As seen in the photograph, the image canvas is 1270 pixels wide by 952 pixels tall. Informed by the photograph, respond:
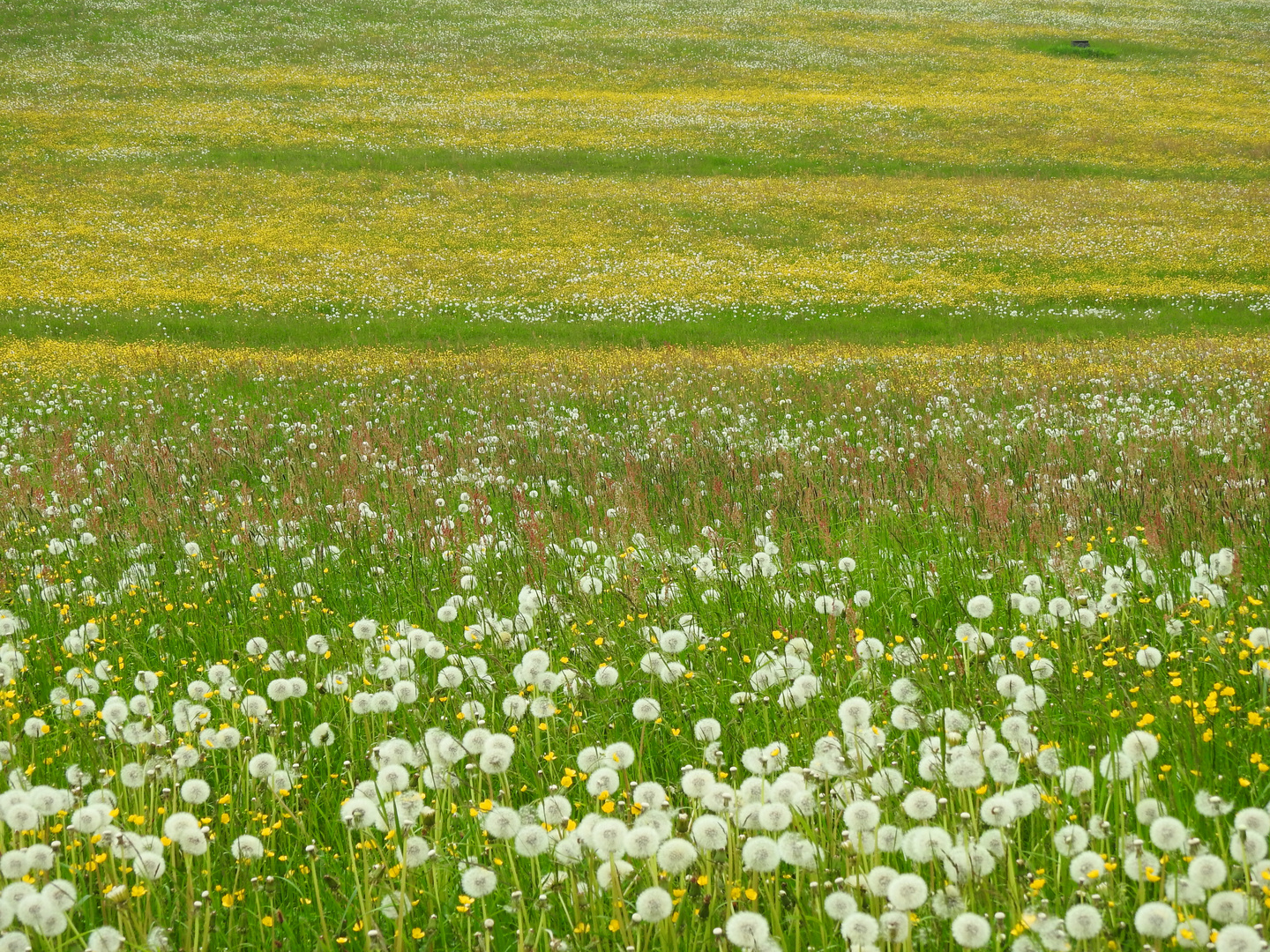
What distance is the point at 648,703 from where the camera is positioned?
3129 mm

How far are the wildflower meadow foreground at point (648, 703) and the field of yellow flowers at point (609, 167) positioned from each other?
15499 millimetres

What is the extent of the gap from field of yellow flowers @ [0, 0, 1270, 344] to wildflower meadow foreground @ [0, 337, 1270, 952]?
1550 cm

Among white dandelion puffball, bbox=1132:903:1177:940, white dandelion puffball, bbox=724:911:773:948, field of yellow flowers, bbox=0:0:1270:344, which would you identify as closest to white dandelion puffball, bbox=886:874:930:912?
white dandelion puffball, bbox=724:911:773:948

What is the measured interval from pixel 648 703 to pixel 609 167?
37805mm

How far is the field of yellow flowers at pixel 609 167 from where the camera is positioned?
25.4 meters

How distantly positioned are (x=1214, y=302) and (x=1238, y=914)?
26.2 meters

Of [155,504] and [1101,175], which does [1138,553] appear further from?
[1101,175]

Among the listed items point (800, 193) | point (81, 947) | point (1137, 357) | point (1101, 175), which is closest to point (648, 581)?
point (81, 947)

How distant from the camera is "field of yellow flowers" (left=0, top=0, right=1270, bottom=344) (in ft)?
83.5

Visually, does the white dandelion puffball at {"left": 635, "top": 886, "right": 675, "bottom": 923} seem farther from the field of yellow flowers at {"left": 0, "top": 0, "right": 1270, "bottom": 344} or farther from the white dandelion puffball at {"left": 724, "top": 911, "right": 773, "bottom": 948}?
the field of yellow flowers at {"left": 0, "top": 0, "right": 1270, "bottom": 344}

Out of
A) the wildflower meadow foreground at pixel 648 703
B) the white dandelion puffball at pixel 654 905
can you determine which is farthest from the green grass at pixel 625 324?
the white dandelion puffball at pixel 654 905

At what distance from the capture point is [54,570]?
582cm

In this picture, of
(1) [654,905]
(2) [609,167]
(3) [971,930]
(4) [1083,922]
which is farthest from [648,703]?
(2) [609,167]

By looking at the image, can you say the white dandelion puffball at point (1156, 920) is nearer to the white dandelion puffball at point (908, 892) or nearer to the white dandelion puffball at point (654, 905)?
the white dandelion puffball at point (908, 892)
